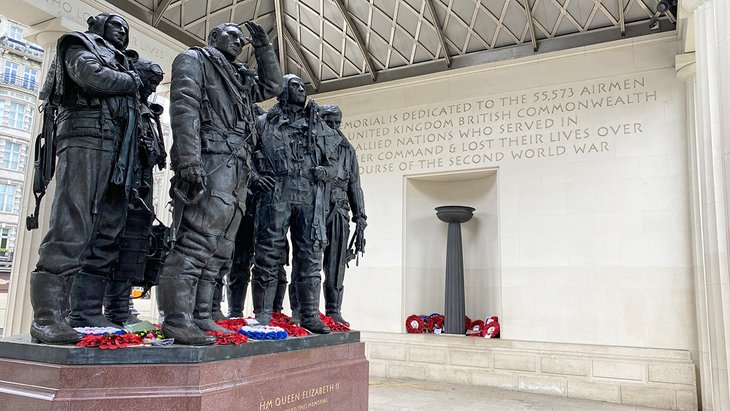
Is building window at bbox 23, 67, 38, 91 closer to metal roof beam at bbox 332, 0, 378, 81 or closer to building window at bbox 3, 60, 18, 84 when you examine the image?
building window at bbox 3, 60, 18, 84

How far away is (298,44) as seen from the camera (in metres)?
13.9

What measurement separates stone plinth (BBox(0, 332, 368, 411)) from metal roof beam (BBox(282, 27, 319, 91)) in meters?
10.6

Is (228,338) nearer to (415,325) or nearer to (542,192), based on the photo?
(415,325)

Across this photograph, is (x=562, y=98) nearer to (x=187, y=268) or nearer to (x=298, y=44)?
(x=298, y=44)

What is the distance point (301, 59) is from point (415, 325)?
7.52 m

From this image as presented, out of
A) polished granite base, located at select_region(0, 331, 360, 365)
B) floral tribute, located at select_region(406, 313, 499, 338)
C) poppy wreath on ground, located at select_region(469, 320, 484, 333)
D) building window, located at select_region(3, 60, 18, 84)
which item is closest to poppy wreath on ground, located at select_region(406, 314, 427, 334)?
floral tribute, located at select_region(406, 313, 499, 338)

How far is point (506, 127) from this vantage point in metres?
11.4

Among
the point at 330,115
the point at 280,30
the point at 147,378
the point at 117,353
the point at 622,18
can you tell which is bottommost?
the point at 147,378

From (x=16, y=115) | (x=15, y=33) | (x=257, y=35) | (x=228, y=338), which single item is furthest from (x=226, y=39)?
(x=15, y=33)

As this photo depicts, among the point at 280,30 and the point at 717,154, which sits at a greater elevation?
the point at 280,30

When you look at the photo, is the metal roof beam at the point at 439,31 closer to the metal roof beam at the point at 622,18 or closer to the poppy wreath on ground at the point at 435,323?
the metal roof beam at the point at 622,18

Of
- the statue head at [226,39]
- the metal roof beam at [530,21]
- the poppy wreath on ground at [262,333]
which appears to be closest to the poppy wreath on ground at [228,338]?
the poppy wreath on ground at [262,333]

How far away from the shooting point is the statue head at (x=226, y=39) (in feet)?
15.5

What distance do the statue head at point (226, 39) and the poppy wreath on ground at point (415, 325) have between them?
8.33 metres
